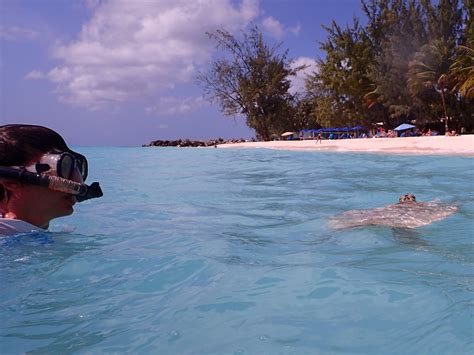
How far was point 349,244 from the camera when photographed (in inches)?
131

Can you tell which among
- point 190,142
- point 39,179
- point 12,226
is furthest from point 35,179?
point 190,142

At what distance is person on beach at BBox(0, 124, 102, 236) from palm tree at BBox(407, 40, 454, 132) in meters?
31.5

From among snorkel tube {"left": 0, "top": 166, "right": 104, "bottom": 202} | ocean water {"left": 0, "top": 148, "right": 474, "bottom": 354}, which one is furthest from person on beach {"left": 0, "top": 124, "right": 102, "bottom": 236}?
ocean water {"left": 0, "top": 148, "right": 474, "bottom": 354}

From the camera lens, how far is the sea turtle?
13.3ft

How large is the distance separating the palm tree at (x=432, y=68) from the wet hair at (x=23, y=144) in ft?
103

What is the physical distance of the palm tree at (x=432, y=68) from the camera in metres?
30.3

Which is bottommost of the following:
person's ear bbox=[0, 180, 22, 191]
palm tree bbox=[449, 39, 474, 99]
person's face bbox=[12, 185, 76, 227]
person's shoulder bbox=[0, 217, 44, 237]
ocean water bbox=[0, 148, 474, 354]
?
ocean water bbox=[0, 148, 474, 354]


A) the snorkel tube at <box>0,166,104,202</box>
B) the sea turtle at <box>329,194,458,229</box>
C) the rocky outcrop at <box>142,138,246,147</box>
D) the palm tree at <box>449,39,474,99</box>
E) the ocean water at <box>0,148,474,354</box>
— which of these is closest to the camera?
the ocean water at <box>0,148,474,354</box>

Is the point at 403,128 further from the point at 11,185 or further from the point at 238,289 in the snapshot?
the point at 11,185

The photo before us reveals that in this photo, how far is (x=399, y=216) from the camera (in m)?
4.34

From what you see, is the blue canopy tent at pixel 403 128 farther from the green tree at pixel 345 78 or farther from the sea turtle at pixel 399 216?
the sea turtle at pixel 399 216

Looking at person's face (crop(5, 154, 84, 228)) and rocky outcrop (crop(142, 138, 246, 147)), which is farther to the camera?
rocky outcrop (crop(142, 138, 246, 147))

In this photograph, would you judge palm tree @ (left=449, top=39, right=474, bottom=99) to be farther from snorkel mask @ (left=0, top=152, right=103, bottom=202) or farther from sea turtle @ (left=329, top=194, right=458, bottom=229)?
snorkel mask @ (left=0, top=152, right=103, bottom=202)

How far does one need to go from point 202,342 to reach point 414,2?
3697cm
